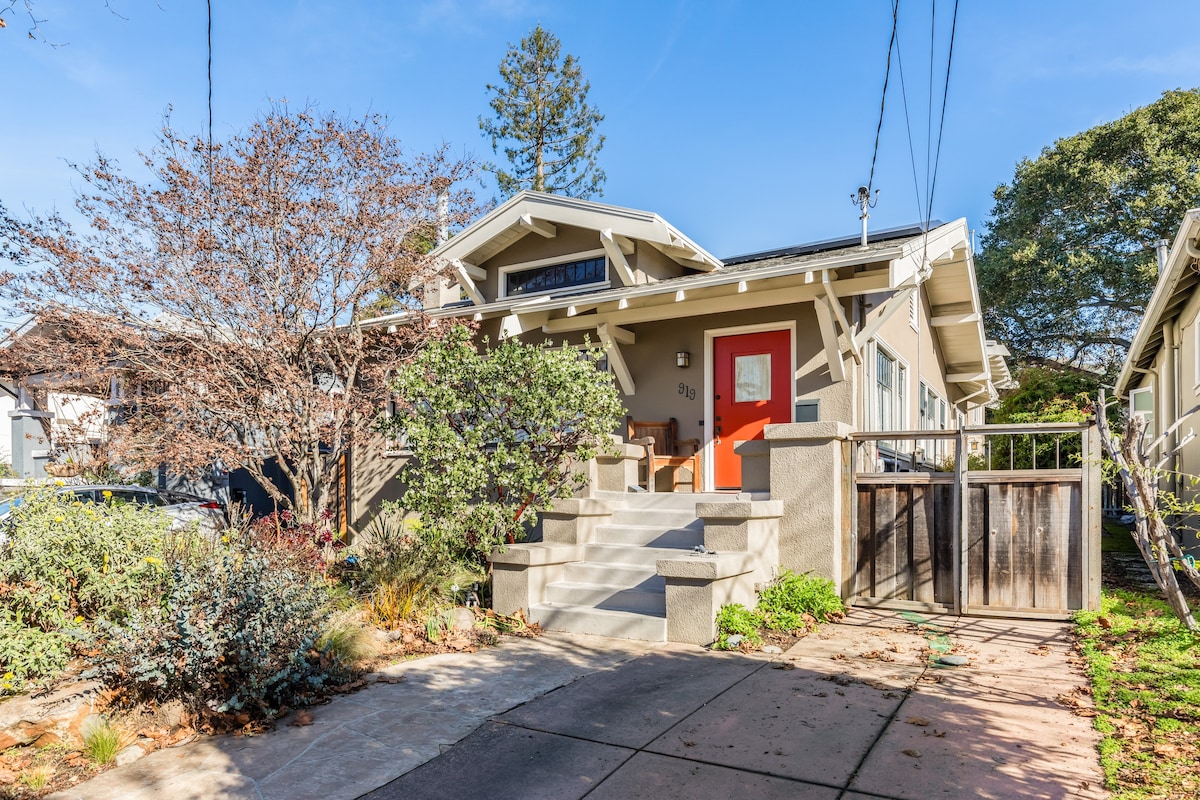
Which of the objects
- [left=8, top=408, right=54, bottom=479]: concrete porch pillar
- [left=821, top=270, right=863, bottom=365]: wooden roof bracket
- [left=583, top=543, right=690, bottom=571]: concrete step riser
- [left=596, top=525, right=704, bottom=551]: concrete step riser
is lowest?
[left=583, top=543, right=690, bottom=571]: concrete step riser

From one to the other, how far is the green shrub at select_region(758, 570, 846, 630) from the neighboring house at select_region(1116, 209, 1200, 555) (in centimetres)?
359

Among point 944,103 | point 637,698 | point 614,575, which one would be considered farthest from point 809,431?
point 637,698

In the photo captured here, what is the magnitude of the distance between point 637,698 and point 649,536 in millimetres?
3091

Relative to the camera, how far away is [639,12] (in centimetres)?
1066

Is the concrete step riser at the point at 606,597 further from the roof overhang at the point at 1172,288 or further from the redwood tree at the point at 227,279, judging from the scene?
the roof overhang at the point at 1172,288

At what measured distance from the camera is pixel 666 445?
1015cm

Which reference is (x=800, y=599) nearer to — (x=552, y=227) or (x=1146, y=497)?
(x=1146, y=497)

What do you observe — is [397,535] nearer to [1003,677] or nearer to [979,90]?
[1003,677]

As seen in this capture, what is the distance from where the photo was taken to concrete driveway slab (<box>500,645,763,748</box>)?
4410 millimetres

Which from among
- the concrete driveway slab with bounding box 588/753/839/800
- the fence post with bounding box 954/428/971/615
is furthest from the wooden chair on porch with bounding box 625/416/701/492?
the concrete driveway slab with bounding box 588/753/839/800

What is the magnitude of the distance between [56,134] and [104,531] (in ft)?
17.7

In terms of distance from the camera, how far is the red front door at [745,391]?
376 inches

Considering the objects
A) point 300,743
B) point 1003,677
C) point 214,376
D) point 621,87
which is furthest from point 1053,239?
point 300,743

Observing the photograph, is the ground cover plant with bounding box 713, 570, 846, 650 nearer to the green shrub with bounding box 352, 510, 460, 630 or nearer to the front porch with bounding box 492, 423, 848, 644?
the front porch with bounding box 492, 423, 848, 644
